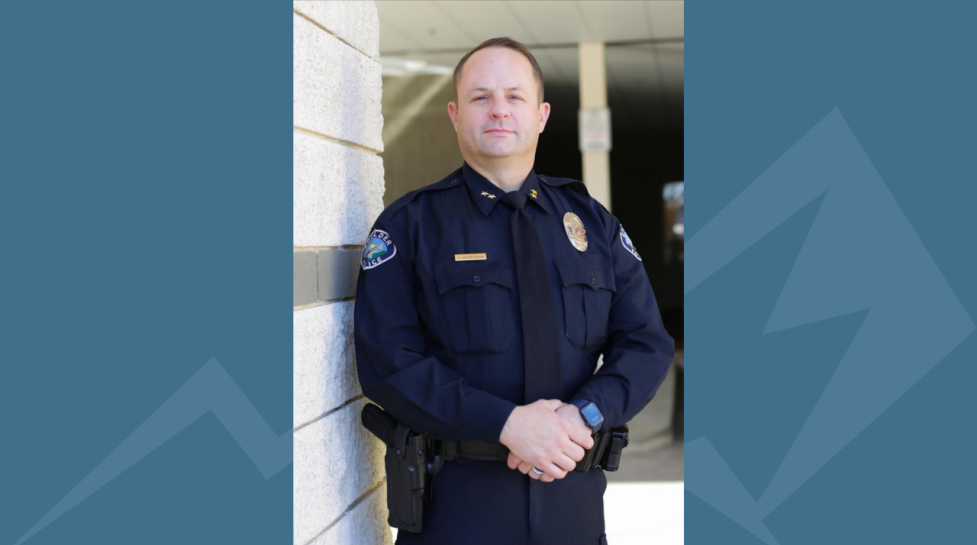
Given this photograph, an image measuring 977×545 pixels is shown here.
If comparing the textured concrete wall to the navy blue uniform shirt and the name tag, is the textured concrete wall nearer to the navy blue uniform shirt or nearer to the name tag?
the navy blue uniform shirt

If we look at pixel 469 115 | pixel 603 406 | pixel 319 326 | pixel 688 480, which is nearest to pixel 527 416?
pixel 603 406

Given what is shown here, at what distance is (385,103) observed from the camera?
8.38 metres

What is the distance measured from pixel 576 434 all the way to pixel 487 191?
555mm

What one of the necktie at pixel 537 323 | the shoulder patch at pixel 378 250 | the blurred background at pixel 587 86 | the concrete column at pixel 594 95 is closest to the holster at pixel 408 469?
the necktie at pixel 537 323

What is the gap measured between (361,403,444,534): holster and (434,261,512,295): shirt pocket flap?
30 cm

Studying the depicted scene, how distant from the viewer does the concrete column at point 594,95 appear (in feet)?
22.5

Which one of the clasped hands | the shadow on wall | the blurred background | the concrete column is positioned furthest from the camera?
the shadow on wall

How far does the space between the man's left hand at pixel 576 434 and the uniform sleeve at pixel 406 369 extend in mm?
83

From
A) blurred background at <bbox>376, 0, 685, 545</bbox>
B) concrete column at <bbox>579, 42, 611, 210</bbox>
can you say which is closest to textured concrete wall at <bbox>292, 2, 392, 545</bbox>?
blurred background at <bbox>376, 0, 685, 545</bbox>

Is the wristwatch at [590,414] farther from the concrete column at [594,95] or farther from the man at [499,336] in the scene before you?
the concrete column at [594,95]

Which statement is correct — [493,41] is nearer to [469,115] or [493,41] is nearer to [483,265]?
[469,115]

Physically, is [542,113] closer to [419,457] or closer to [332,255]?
[332,255]

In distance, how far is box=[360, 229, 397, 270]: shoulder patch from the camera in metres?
1.63

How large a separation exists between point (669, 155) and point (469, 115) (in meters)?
15.4
